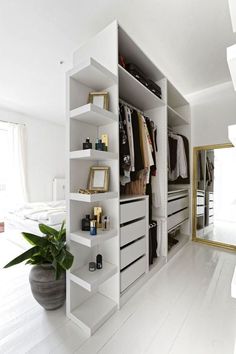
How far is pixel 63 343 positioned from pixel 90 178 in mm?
1125

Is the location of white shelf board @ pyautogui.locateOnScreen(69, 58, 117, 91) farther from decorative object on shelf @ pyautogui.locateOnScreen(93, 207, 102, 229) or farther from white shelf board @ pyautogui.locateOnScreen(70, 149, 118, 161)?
decorative object on shelf @ pyautogui.locateOnScreen(93, 207, 102, 229)

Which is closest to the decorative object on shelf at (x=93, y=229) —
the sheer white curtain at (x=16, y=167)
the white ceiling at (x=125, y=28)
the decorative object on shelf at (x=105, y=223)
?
the decorative object on shelf at (x=105, y=223)

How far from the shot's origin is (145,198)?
6.26ft

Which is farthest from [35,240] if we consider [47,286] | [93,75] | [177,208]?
[177,208]

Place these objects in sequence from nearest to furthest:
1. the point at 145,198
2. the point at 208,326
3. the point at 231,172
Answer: the point at 208,326 < the point at 145,198 < the point at 231,172

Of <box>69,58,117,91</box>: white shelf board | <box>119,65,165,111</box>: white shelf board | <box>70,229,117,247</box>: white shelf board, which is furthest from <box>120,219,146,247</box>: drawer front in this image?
<box>119,65,165,111</box>: white shelf board

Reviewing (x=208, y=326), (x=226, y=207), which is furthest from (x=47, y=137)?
(x=208, y=326)

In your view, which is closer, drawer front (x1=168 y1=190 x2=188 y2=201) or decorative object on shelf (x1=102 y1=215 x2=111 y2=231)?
decorative object on shelf (x1=102 y1=215 x2=111 y2=231)

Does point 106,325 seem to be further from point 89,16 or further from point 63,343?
point 89,16

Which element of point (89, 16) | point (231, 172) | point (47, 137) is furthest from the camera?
point (47, 137)

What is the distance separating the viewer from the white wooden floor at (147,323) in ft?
3.84

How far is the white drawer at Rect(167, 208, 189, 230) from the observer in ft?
8.05

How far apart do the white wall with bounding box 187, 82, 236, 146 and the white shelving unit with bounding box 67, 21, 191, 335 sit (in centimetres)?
160

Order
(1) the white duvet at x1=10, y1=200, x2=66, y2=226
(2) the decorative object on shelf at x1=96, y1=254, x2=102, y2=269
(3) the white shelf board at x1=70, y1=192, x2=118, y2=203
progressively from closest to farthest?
(3) the white shelf board at x1=70, y1=192, x2=118, y2=203, (2) the decorative object on shelf at x1=96, y1=254, x2=102, y2=269, (1) the white duvet at x1=10, y1=200, x2=66, y2=226
